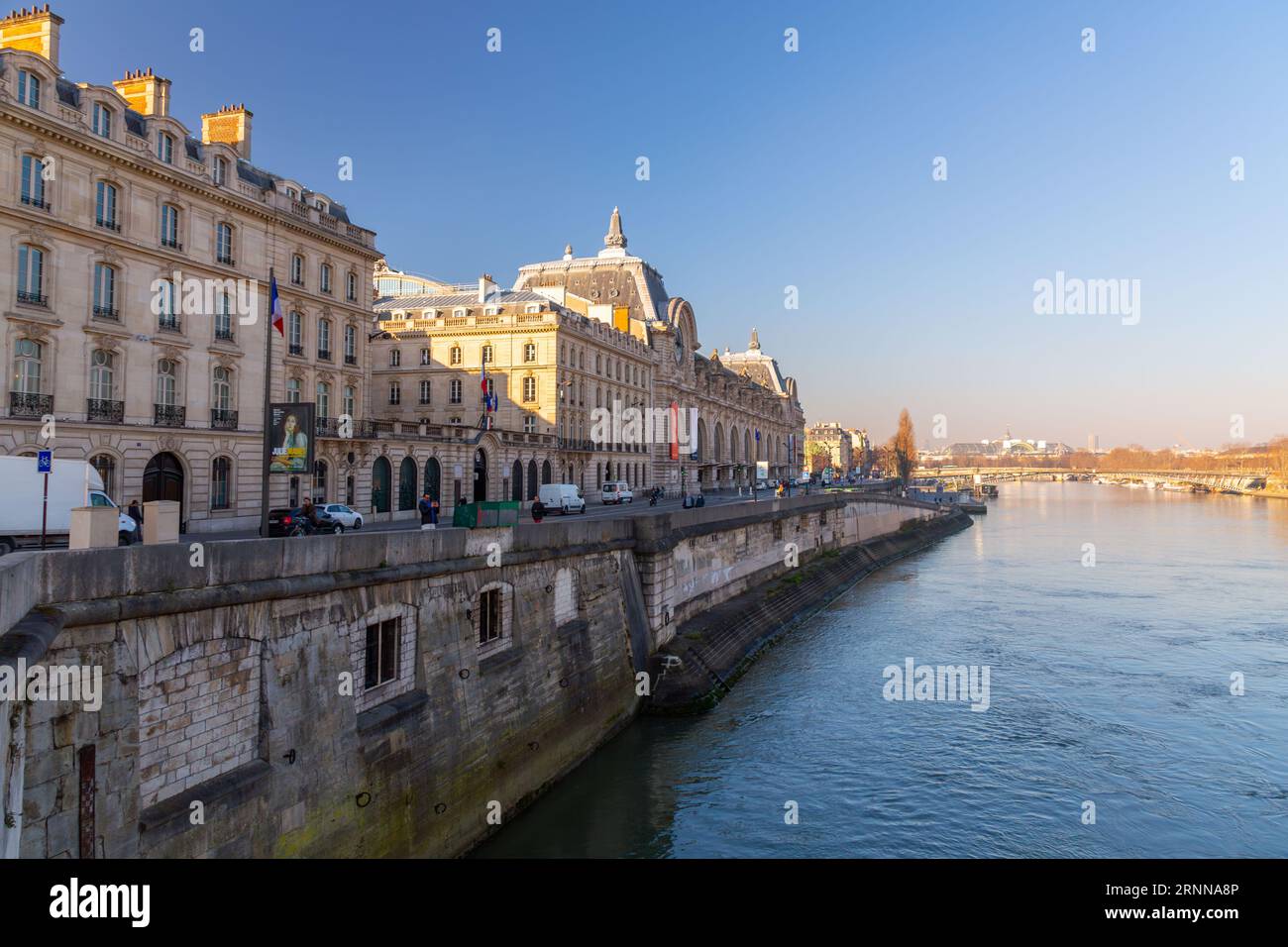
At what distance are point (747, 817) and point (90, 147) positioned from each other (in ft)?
90.6

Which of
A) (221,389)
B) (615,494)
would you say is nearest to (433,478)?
(221,389)

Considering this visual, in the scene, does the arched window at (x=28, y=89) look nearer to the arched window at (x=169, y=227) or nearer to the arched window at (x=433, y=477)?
the arched window at (x=169, y=227)

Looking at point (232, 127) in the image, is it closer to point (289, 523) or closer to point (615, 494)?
point (289, 523)

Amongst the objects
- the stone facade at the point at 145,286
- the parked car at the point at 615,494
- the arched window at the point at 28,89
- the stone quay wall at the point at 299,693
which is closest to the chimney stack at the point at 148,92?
the stone facade at the point at 145,286

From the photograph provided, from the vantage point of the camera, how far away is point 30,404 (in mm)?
25547

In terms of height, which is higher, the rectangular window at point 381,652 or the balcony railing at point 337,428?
the balcony railing at point 337,428

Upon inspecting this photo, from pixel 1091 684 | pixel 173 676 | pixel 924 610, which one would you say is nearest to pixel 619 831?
pixel 173 676

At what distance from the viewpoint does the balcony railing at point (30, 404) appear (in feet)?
82.7

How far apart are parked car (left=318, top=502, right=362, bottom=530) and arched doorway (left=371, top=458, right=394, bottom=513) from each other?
821 cm

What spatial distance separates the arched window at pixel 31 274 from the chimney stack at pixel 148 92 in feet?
30.0

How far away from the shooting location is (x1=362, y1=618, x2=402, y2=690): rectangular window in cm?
1381

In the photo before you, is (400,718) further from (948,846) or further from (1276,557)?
(1276,557)

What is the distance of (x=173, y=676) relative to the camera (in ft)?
33.4

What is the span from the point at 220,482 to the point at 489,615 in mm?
19299
